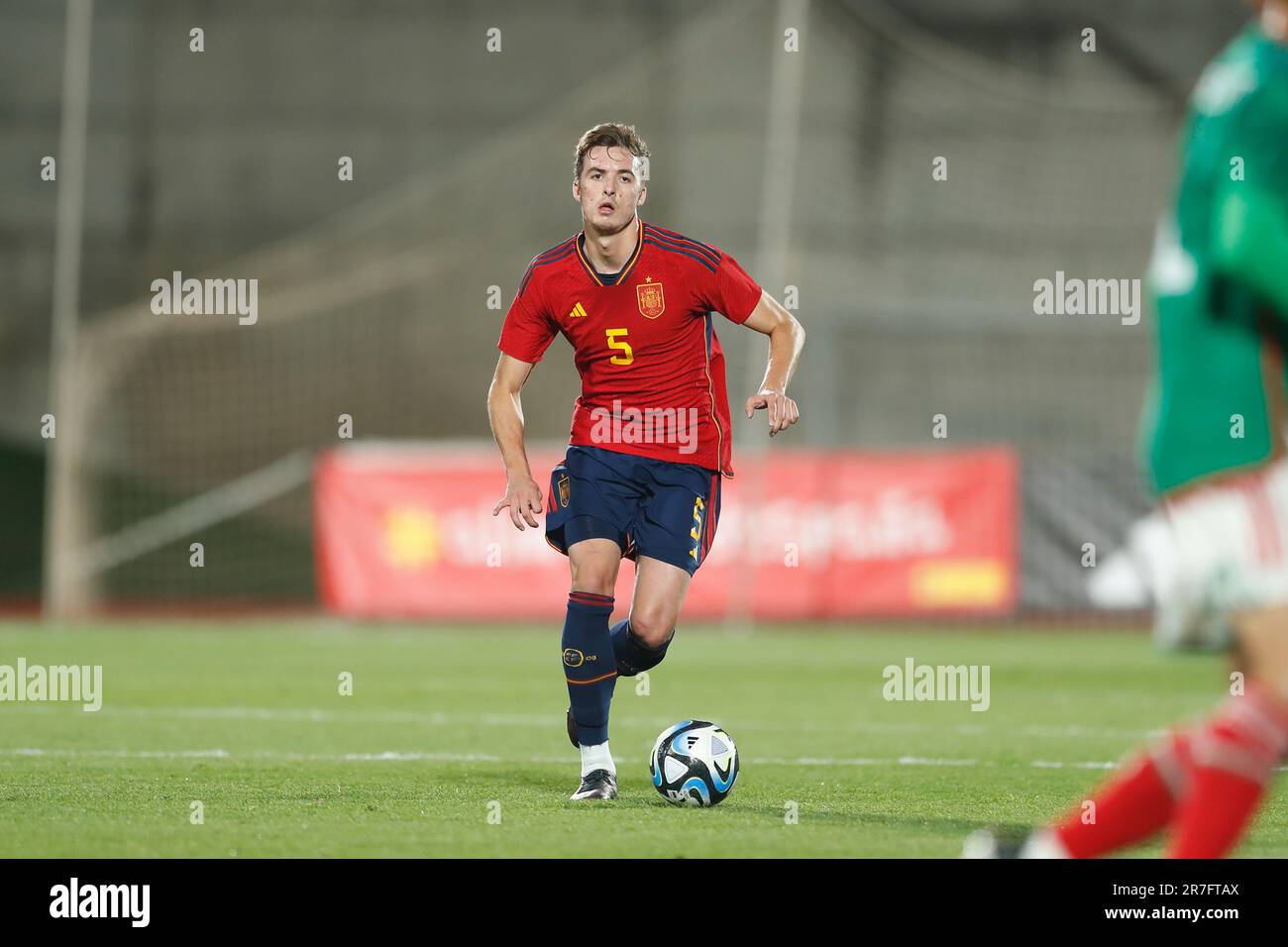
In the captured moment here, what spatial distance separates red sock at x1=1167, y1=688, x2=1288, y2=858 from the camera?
335 cm

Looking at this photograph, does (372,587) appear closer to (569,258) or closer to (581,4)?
(569,258)

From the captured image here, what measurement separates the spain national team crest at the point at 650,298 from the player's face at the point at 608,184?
270mm

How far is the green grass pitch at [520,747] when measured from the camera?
512cm

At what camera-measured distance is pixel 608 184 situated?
612 centimetres

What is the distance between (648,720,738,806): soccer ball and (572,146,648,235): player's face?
5.91 ft

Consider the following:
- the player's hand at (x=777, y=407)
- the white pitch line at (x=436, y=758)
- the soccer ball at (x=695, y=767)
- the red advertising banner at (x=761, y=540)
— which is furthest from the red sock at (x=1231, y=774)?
the red advertising banner at (x=761, y=540)

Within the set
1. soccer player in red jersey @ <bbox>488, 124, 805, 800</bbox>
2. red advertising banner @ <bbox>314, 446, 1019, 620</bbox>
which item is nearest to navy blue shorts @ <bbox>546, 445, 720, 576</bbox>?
soccer player in red jersey @ <bbox>488, 124, 805, 800</bbox>

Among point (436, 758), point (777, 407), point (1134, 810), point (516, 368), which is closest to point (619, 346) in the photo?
point (516, 368)

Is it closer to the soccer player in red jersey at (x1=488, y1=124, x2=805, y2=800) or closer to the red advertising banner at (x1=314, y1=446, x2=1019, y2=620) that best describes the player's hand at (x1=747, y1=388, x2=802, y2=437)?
the soccer player in red jersey at (x1=488, y1=124, x2=805, y2=800)

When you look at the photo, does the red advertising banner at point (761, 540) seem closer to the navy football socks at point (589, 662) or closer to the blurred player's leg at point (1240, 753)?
the navy football socks at point (589, 662)

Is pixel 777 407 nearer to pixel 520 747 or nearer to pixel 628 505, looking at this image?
pixel 628 505

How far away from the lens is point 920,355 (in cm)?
2464

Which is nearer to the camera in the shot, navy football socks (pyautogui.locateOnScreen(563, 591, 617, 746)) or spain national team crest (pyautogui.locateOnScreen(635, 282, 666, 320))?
navy football socks (pyautogui.locateOnScreen(563, 591, 617, 746))

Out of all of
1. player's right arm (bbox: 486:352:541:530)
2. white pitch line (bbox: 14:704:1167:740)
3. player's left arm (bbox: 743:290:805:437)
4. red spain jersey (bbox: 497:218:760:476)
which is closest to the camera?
player's right arm (bbox: 486:352:541:530)
